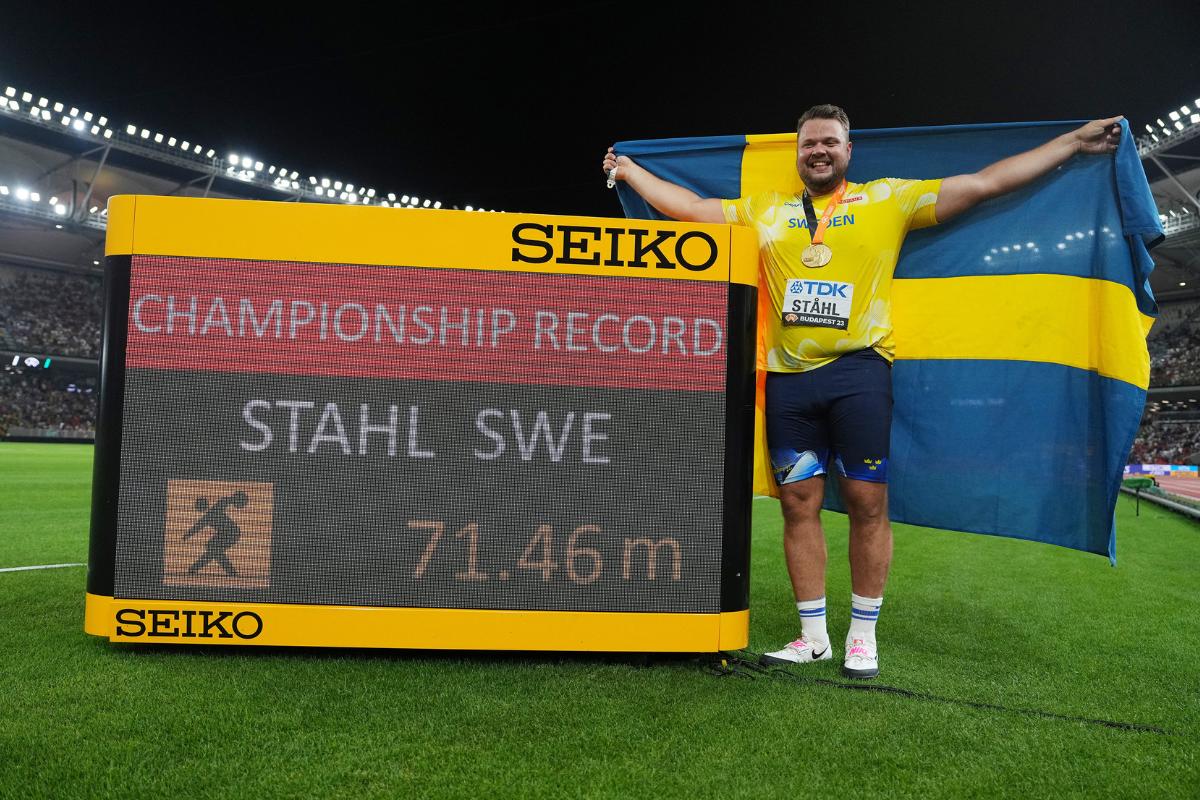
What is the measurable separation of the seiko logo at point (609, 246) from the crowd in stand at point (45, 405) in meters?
38.8

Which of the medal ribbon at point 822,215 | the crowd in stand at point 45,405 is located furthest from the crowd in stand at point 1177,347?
the crowd in stand at point 45,405

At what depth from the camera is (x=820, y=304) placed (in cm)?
316

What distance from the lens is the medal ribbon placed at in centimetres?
323

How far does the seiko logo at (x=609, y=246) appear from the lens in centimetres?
294

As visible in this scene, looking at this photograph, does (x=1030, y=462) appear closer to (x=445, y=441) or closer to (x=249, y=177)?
(x=445, y=441)

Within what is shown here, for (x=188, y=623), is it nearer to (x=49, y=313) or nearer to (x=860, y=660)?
(x=860, y=660)

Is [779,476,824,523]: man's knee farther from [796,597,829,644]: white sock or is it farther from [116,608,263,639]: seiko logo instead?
[116,608,263,639]: seiko logo

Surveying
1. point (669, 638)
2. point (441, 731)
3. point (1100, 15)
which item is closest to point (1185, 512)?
point (1100, 15)

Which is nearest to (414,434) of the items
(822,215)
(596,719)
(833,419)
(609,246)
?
(609,246)

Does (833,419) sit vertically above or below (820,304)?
below

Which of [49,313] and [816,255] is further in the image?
[49,313]

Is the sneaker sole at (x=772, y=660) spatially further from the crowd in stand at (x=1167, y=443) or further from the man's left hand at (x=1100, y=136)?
the crowd in stand at (x=1167, y=443)

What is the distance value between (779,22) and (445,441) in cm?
1349

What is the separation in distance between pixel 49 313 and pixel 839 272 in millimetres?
45073
